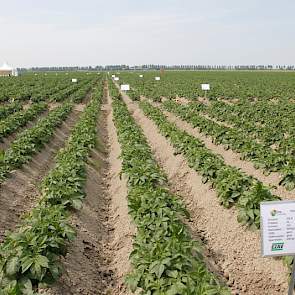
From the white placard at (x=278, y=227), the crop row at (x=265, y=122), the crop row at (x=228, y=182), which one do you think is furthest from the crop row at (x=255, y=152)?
the white placard at (x=278, y=227)

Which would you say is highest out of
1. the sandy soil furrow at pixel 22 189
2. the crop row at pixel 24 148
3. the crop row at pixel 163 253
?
the crop row at pixel 24 148

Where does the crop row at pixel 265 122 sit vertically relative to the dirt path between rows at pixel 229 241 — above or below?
above

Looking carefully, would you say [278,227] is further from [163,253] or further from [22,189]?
[22,189]

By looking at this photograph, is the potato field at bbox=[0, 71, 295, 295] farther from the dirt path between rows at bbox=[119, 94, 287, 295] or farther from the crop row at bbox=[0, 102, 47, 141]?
the crop row at bbox=[0, 102, 47, 141]

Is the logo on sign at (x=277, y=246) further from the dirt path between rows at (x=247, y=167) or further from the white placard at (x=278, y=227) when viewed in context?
the dirt path between rows at (x=247, y=167)

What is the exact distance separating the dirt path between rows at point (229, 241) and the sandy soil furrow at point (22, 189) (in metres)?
3.36

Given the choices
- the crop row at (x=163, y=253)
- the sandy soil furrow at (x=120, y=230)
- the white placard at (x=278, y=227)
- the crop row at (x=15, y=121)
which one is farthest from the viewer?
the crop row at (x=15, y=121)

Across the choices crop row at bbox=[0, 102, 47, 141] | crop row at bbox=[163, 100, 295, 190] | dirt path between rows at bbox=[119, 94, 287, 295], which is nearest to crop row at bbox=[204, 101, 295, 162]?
crop row at bbox=[163, 100, 295, 190]

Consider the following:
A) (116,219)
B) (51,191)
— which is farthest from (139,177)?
(51,191)

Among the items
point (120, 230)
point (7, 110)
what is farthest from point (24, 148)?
point (7, 110)

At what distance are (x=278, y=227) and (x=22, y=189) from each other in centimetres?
679

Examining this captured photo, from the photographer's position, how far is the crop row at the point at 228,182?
633cm

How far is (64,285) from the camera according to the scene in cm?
496

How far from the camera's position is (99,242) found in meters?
6.86
